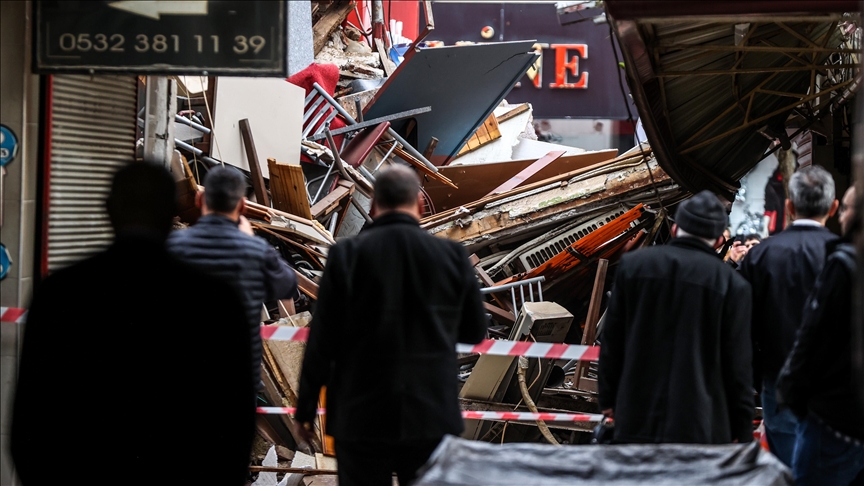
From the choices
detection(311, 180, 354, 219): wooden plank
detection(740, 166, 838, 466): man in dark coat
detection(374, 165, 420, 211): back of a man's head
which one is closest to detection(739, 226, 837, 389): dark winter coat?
detection(740, 166, 838, 466): man in dark coat

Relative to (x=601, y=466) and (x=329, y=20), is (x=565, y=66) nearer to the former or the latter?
(x=329, y=20)

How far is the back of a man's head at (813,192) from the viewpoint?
4.62m

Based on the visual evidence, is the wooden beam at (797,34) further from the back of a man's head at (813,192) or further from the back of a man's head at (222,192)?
the back of a man's head at (222,192)

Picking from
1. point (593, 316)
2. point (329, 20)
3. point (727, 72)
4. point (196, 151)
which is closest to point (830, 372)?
point (727, 72)

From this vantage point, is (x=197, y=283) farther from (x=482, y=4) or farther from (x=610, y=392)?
(x=482, y=4)

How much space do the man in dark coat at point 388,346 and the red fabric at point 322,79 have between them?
775 centimetres

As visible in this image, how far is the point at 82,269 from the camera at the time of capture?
314 centimetres

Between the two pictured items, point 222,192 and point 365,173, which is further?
point 365,173

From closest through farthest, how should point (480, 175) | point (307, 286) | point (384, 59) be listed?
point (307, 286), point (480, 175), point (384, 59)

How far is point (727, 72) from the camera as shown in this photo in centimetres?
657

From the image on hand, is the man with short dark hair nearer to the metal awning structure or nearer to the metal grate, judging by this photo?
the metal awning structure

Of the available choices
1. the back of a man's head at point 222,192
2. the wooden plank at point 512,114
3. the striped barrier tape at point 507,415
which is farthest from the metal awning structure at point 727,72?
the wooden plank at point 512,114

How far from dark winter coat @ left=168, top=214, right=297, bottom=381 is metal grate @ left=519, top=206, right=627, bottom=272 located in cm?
581

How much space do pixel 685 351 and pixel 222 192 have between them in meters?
2.28
